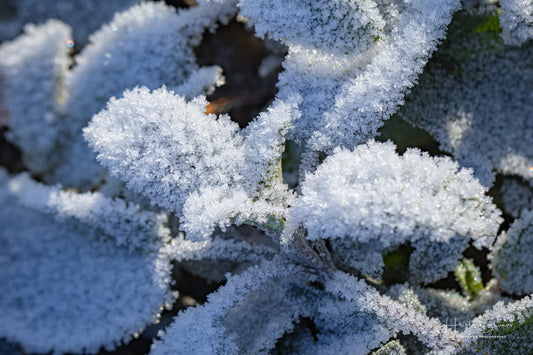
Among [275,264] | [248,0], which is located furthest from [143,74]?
[275,264]

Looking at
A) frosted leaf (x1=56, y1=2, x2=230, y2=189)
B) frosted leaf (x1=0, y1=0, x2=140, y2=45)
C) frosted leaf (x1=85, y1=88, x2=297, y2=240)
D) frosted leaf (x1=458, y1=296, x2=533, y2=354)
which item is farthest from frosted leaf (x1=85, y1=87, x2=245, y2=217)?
frosted leaf (x1=0, y1=0, x2=140, y2=45)

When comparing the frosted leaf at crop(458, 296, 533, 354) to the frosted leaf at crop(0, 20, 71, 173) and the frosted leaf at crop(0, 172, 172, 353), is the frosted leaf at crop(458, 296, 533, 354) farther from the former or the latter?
the frosted leaf at crop(0, 20, 71, 173)

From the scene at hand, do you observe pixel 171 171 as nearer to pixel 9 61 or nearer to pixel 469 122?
pixel 469 122

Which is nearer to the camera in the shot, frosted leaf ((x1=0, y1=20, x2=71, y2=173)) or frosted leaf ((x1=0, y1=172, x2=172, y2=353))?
frosted leaf ((x1=0, y1=172, x2=172, y2=353))

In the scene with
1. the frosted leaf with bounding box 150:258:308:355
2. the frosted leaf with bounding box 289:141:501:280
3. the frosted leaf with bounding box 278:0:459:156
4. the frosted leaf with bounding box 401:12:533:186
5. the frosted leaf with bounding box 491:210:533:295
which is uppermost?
the frosted leaf with bounding box 401:12:533:186

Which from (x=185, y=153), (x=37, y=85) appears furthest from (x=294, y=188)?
(x=37, y=85)

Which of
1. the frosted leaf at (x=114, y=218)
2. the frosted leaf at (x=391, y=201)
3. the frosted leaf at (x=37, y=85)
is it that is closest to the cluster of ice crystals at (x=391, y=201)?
the frosted leaf at (x=391, y=201)

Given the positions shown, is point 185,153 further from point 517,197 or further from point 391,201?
point 517,197
